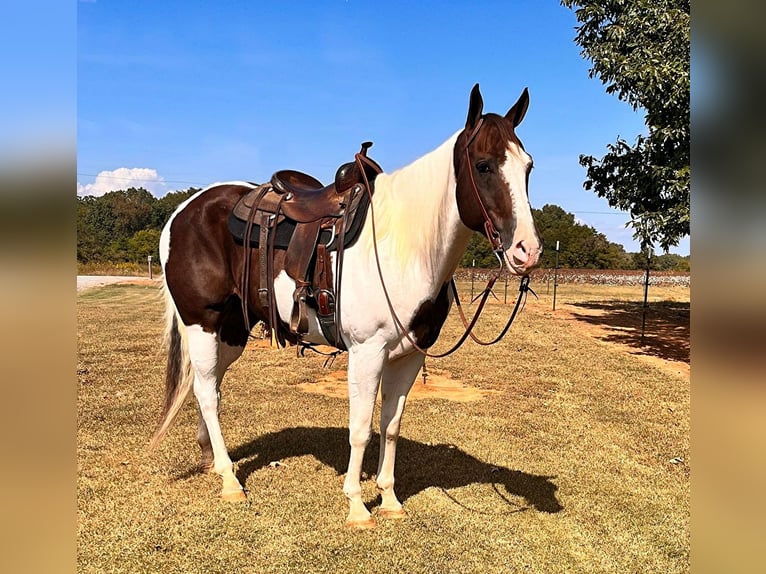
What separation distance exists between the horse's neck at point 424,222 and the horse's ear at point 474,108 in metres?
0.22

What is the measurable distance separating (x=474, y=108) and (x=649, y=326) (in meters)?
14.3

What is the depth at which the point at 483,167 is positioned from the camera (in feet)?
9.04

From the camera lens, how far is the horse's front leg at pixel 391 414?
3.56 metres

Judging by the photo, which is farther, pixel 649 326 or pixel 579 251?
pixel 579 251

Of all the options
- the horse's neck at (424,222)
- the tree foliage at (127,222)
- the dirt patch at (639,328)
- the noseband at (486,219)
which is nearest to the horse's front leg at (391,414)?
the horse's neck at (424,222)

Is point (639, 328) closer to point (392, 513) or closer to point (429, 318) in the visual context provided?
point (392, 513)

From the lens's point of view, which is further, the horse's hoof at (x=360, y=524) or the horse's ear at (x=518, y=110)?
the horse's hoof at (x=360, y=524)

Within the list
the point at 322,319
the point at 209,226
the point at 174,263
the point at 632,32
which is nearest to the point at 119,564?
the point at 322,319

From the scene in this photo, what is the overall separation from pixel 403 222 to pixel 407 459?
92.0 inches

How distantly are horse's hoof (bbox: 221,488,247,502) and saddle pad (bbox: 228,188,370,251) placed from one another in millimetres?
1788

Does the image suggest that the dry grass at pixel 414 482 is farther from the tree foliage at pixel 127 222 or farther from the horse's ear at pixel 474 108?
the tree foliage at pixel 127 222

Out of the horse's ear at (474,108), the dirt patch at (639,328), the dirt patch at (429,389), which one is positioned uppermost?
the horse's ear at (474,108)

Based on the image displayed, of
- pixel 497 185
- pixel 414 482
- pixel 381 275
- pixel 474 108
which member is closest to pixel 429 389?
pixel 414 482

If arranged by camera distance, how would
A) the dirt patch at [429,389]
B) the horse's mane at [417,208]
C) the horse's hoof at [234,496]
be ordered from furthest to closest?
the dirt patch at [429,389], the horse's hoof at [234,496], the horse's mane at [417,208]
